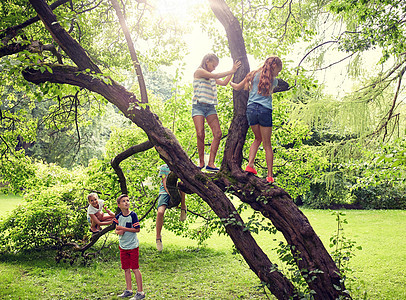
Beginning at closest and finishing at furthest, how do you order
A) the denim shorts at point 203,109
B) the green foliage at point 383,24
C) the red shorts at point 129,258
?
1. the denim shorts at point 203,109
2. the red shorts at point 129,258
3. the green foliage at point 383,24

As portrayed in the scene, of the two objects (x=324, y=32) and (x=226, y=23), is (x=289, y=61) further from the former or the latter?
(x=324, y=32)

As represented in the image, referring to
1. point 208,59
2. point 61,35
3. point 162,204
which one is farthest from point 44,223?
point 208,59

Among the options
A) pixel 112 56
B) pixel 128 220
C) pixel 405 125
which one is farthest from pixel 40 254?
pixel 405 125

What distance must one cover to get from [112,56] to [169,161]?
702 centimetres

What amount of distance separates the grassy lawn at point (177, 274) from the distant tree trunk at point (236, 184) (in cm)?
107

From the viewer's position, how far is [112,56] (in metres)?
10.6

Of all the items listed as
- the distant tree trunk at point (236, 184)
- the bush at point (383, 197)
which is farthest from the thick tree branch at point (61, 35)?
the bush at point (383, 197)

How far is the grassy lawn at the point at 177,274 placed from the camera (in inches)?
244

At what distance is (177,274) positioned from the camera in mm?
7688

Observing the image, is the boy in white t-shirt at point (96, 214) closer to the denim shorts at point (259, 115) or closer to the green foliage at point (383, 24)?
the denim shorts at point (259, 115)

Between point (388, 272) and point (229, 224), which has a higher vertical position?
point (229, 224)

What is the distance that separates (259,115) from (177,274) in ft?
15.8

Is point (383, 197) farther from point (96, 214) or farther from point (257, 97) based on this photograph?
point (257, 97)

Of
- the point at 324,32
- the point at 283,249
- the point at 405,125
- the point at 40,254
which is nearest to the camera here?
the point at 283,249
